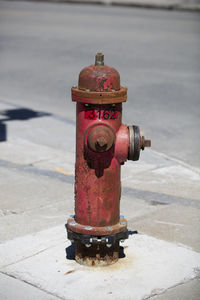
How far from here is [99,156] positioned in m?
4.40

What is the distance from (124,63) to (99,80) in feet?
38.9

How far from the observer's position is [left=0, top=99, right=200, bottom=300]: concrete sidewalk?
4312 millimetres

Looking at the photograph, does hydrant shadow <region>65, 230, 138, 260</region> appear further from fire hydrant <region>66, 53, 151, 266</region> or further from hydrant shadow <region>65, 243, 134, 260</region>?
fire hydrant <region>66, 53, 151, 266</region>

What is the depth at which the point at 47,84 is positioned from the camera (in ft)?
43.4

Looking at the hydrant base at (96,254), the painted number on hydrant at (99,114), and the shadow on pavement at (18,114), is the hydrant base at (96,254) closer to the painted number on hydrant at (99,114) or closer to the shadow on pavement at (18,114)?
the painted number on hydrant at (99,114)

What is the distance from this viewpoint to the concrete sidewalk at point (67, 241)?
170 inches

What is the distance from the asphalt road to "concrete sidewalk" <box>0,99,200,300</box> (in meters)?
1.36

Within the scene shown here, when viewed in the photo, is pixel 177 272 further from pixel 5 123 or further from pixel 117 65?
pixel 117 65

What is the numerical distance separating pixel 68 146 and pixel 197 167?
188 centimetres

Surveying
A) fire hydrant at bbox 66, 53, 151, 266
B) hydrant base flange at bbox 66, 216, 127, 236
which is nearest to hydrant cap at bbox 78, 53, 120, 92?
fire hydrant at bbox 66, 53, 151, 266

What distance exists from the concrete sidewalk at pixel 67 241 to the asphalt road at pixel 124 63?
53.5 inches

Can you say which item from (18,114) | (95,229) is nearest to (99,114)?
(95,229)

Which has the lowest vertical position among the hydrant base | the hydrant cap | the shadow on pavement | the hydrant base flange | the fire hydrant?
the hydrant base

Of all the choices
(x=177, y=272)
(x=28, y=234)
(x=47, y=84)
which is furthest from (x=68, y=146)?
(x=47, y=84)
